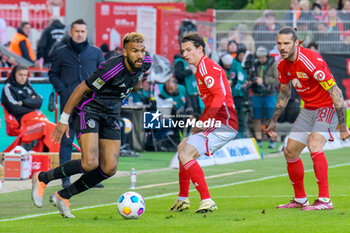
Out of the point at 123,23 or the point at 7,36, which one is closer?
the point at 7,36

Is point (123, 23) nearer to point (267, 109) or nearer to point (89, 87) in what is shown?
point (267, 109)

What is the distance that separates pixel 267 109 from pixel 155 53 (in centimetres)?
350

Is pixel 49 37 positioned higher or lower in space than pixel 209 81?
lower

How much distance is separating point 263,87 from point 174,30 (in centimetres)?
343

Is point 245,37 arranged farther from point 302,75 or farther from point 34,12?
point 302,75

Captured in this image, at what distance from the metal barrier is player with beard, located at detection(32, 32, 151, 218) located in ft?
47.8

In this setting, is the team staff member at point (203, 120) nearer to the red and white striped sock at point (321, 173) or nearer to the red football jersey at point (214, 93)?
the red football jersey at point (214, 93)

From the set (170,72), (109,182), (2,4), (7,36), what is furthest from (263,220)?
(2,4)

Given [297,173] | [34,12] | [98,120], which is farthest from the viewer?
[34,12]

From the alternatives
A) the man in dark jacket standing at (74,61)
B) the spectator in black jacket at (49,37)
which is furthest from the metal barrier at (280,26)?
the man in dark jacket standing at (74,61)

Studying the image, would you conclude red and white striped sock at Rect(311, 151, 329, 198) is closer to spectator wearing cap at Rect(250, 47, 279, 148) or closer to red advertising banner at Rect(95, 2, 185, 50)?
spectator wearing cap at Rect(250, 47, 279, 148)

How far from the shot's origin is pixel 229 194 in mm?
12562

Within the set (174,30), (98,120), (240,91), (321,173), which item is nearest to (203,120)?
(98,120)

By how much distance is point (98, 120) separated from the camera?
10.3 meters
